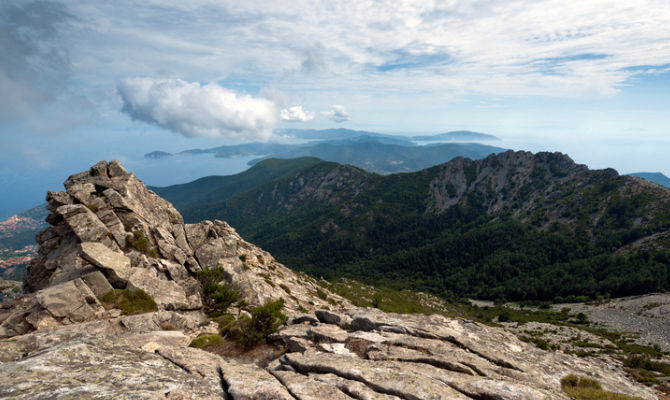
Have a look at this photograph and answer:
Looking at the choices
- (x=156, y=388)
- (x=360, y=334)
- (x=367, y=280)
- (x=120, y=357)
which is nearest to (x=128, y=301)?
(x=120, y=357)

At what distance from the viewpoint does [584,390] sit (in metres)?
15.6

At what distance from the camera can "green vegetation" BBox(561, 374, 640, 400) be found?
14663 millimetres

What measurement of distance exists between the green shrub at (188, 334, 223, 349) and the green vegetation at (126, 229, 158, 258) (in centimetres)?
1681

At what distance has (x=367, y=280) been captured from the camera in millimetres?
168875

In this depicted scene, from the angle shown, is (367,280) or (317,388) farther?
(367,280)

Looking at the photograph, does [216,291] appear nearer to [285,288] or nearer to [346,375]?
[285,288]

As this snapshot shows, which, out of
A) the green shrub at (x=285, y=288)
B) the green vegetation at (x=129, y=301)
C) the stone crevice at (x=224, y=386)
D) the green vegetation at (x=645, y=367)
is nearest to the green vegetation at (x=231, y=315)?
the green vegetation at (x=129, y=301)

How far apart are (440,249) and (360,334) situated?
196385 millimetres

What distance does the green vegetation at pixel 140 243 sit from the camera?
3170 centimetres

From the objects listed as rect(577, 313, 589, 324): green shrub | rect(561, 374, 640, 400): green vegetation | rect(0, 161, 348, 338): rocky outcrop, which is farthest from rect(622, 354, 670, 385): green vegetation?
rect(577, 313, 589, 324): green shrub

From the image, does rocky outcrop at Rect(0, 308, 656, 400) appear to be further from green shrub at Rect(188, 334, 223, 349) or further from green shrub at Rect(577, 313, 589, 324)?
green shrub at Rect(577, 313, 589, 324)

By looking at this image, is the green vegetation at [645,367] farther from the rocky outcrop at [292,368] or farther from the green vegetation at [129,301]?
the green vegetation at [129,301]

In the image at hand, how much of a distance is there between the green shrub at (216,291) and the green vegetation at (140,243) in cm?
585

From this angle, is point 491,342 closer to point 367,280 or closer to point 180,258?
point 180,258
